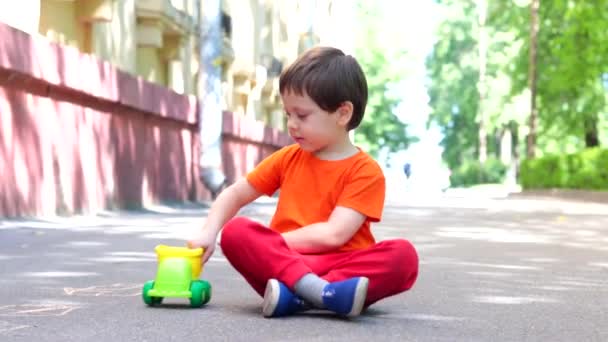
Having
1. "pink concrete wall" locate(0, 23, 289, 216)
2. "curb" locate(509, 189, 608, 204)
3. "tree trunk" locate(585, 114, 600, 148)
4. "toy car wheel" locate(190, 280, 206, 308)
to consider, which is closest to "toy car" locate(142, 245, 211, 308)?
"toy car wheel" locate(190, 280, 206, 308)

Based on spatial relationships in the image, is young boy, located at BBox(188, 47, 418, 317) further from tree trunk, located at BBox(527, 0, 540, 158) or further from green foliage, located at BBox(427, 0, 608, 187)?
tree trunk, located at BBox(527, 0, 540, 158)

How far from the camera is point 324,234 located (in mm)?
4824

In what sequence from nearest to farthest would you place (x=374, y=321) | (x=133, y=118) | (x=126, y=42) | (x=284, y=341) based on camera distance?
(x=284, y=341) → (x=374, y=321) → (x=133, y=118) → (x=126, y=42)

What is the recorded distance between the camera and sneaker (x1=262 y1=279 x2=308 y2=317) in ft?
14.9

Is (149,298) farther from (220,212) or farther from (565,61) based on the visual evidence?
(565,61)

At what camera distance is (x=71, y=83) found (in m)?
14.5

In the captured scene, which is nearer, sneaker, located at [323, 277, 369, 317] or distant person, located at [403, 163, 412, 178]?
sneaker, located at [323, 277, 369, 317]

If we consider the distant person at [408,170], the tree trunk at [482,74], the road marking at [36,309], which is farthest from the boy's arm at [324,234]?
the tree trunk at [482,74]

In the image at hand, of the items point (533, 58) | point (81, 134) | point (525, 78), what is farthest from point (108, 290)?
point (525, 78)

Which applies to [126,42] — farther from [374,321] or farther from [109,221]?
[374,321]

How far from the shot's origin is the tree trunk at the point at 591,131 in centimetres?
3922

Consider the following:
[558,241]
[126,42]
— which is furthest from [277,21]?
[558,241]

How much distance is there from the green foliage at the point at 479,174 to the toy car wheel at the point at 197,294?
55998mm

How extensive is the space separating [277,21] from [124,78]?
24.0 meters
